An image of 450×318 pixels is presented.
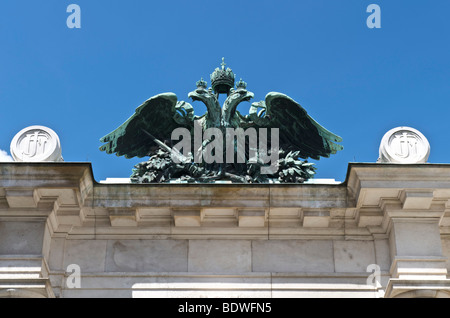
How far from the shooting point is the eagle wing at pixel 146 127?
17.7 meters

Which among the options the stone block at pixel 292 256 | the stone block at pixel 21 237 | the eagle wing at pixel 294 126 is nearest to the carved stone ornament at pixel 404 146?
the eagle wing at pixel 294 126

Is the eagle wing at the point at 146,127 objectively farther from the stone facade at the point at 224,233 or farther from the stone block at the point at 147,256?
the stone block at the point at 147,256

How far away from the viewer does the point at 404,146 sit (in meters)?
16.9

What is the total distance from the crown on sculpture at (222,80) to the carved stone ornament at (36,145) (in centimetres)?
292

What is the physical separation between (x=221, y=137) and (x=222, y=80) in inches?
46.4

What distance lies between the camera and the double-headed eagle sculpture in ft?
56.7

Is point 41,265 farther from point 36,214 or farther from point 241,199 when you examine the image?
point 241,199

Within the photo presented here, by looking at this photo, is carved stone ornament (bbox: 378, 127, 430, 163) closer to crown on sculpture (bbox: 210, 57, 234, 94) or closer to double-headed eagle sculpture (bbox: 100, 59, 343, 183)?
double-headed eagle sculpture (bbox: 100, 59, 343, 183)

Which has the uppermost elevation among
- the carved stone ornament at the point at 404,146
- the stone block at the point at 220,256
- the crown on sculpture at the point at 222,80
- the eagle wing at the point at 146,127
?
the crown on sculpture at the point at 222,80

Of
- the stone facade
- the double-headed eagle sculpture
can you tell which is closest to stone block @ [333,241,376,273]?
the stone facade

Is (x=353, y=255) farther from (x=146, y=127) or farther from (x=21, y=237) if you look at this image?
(x=21, y=237)

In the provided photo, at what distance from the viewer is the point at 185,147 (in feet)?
58.0

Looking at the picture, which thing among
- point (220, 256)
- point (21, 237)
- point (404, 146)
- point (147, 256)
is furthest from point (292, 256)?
point (21, 237)

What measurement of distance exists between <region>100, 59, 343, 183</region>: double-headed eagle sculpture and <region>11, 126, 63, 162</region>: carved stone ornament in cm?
112
